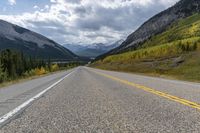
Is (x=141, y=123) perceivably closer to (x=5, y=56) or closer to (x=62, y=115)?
(x=62, y=115)

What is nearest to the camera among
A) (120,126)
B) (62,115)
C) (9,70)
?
(120,126)

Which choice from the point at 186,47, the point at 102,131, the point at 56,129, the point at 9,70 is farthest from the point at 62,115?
the point at 9,70

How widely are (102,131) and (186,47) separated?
280ft

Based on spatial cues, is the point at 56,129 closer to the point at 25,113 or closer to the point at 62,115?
the point at 62,115

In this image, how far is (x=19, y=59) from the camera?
11150cm

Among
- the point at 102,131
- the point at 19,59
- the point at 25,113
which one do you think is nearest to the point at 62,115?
the point at 25,113

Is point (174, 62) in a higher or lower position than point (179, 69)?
higher

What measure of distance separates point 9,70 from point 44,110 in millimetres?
94346

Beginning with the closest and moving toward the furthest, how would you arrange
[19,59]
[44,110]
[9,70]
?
[44,110] < [9,70] < [19,59]

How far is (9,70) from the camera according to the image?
99.9 m

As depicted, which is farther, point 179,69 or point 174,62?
point 174,62

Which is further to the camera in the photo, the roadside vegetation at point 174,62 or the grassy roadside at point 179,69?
the roadside vegetation at point 174,62

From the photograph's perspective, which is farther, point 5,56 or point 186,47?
point 5,56

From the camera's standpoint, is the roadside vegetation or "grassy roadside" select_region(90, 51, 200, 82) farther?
the roadside vegetation
